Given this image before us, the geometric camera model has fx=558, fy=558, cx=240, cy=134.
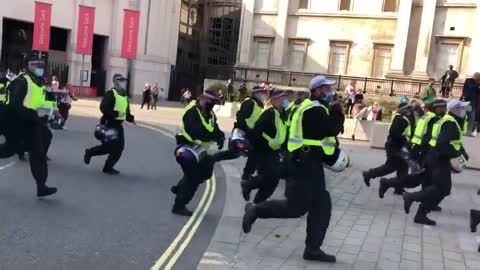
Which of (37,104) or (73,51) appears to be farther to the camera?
(73,51)

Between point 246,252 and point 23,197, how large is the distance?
11.4 ft

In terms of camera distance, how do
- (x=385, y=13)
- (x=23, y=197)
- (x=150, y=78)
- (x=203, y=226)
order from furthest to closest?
(x=150, y=78) → (x=385, y=13) → (x=23, y=197) → (x=203, y=226)

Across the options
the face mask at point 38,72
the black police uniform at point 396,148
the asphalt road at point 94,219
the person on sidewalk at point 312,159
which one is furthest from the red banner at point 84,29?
the person on sidewalk at point 312,159

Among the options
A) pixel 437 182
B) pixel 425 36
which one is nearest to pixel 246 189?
pixel 437 182

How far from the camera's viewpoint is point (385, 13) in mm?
36938

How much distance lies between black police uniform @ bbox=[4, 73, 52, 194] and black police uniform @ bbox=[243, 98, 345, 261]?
3.30 m

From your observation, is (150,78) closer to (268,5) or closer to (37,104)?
(268,5)

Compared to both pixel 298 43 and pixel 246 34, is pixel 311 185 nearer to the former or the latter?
pixel 298 43

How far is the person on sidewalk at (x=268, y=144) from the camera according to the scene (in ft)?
26.7

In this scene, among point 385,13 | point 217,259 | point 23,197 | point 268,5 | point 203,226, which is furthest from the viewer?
point 268,5

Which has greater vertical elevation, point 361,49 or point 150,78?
point 361,49

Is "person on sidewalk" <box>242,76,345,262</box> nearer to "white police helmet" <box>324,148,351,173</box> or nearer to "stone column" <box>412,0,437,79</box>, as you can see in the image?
"white police helmet" <box>324,148,351,173</box>

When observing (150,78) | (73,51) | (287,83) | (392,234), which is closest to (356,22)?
(287,83)

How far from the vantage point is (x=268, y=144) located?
8.47 metres
